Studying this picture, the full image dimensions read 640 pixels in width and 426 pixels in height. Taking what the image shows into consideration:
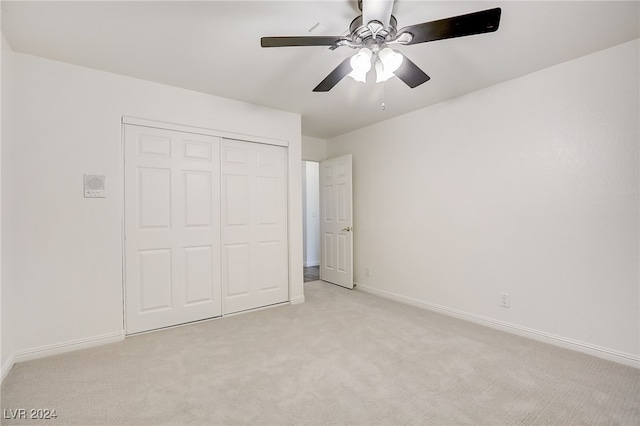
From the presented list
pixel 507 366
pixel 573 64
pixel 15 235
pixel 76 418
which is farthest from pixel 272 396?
pixel 573 64

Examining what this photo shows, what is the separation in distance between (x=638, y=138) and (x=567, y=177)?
470 millimetres

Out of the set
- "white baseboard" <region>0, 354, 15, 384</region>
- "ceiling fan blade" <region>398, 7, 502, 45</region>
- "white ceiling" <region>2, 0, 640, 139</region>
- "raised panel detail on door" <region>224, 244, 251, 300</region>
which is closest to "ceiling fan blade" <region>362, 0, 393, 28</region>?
"ceiling fan blade" <region>398, 7, 502, 45</region>

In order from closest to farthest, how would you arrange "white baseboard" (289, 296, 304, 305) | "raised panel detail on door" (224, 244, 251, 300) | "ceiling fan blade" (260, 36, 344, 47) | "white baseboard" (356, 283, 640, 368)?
"ceiling fan blade" (260, 36, 344, 47) < "white baseboard" (356, 283, 640, 368) < "raised panel detail on door" (224, 244, 251, 300) < "white baseboard" (289, 296, 304, 305)

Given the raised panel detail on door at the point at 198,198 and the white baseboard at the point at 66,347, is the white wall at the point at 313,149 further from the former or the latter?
the white baseboard at the point at 66,347

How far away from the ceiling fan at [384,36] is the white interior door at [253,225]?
170 centimetres

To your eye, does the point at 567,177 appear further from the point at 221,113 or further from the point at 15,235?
the point at 15,235

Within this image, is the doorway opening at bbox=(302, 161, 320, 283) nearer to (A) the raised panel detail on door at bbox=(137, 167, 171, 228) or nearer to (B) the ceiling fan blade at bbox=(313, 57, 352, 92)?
(A) the raised panel detail on door at bbox=(137, 167, 171, 228)

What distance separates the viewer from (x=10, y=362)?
2150mm

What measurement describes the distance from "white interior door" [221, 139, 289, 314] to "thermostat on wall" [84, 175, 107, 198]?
1.05 metres

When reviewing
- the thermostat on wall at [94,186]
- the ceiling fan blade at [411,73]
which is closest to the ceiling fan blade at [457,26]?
the ceiling fan blade at [411,73]

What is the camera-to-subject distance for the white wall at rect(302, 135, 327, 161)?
4801 millimetres

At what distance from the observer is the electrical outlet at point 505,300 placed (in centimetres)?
280

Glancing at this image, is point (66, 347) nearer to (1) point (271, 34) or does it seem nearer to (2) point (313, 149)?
(1) point (271, 34)

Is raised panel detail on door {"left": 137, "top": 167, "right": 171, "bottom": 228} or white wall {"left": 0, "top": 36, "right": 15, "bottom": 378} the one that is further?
raised panel detail on door {"left": 137, "top": 167, "right": 171, "bottom": 228}
